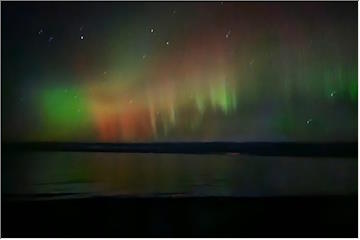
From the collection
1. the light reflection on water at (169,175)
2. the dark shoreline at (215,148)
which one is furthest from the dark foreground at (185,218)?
the dark shoreline at (215,148)

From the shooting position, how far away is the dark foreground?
2705 mm

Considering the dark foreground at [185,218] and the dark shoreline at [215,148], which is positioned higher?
the dark shoreline at [215,148]

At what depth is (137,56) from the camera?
2.76 m

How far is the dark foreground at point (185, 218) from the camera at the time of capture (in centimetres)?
271

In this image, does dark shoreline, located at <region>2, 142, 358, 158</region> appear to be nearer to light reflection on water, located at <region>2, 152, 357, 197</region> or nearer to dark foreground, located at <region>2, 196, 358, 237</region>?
light reflection on water, located at <region>2, 152, 357, 197</region>

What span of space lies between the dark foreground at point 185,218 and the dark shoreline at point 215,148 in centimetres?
20

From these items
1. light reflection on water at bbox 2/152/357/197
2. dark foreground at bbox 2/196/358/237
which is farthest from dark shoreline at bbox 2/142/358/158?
dark foreground at bbox 2/196/358/237

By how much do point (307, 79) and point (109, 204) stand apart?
1022 mm

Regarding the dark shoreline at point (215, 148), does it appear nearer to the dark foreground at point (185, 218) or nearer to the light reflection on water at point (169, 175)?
the light reflection on water at point (169, 175)

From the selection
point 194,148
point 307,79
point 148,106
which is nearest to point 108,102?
point 148,106

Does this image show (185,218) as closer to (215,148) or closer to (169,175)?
(169,175)

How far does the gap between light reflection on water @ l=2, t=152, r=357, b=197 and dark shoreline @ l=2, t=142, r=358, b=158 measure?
3 cm

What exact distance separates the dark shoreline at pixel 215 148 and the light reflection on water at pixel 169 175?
1.1 inches

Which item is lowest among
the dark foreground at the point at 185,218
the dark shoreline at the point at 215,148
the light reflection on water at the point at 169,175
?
the dark foreground at the point at 185,218
